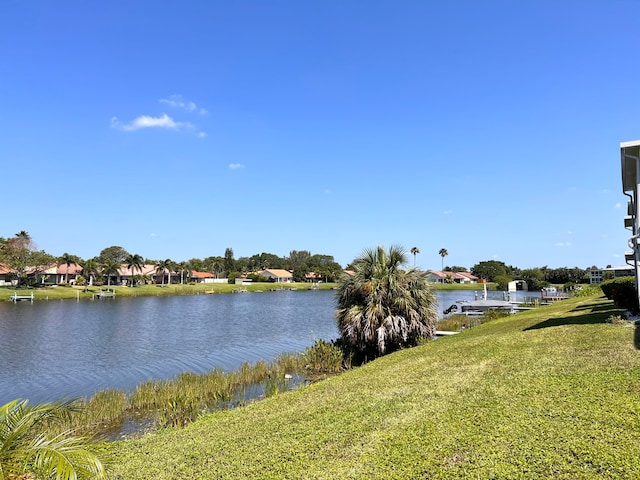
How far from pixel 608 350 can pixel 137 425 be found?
468 inches

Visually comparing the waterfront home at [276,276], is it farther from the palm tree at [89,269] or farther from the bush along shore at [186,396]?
A: the bush along shore at [186,396]

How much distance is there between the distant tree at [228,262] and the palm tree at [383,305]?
117 metres

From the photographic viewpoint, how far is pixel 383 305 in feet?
53.2

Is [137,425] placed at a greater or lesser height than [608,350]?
lesser

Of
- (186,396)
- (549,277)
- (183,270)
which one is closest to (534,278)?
(549,277)

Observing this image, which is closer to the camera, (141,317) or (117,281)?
(141,317)

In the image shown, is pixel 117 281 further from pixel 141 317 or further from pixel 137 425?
pixel 137 425

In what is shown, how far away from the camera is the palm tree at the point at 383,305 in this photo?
15.8 m

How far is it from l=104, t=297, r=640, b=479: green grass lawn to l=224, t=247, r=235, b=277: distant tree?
12384 centimetres

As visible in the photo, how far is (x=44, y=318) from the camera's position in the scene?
126 ft

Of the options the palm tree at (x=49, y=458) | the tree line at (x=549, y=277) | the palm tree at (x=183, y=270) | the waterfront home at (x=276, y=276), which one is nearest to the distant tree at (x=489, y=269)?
the tree line at (x=549, y=277)

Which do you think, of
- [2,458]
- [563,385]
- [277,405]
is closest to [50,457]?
[2,458]

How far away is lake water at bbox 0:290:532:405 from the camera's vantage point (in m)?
17.2

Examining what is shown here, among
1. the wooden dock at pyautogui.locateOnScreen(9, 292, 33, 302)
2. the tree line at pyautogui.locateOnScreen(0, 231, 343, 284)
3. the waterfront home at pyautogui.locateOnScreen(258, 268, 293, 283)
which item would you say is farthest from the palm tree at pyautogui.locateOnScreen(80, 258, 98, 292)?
the waterfront home at pyautogui.locateOnScreen(258, 268, 293, 283)
